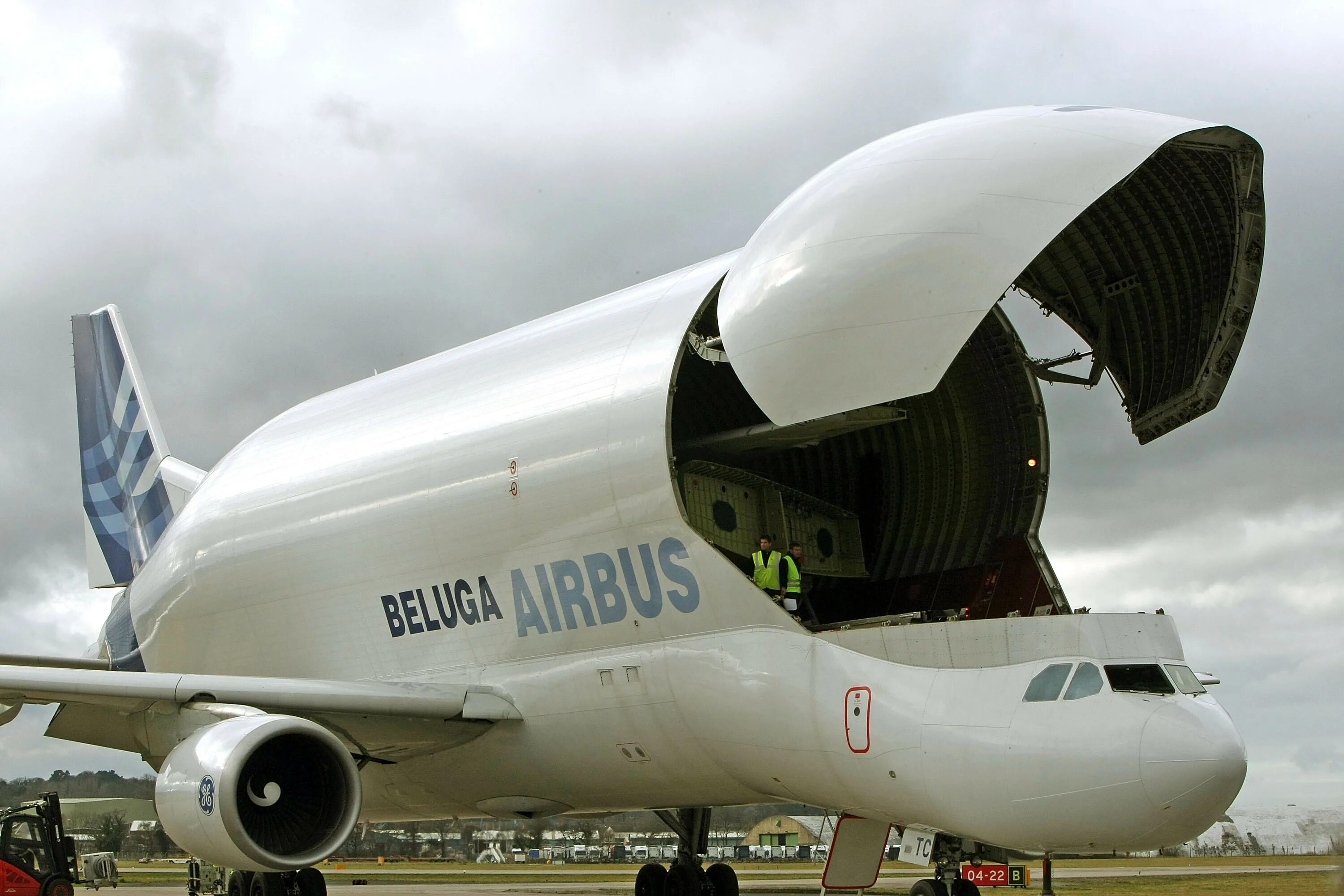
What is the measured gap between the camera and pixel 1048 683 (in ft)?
33.6

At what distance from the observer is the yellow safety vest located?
1259cm

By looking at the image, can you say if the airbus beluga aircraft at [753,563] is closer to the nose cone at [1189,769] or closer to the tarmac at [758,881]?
the nose cone at [1189,769]

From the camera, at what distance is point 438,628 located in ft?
46.8

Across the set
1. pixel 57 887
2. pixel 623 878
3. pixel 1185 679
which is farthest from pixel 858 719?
pixel 623 878

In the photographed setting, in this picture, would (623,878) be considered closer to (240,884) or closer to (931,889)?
(240,884)

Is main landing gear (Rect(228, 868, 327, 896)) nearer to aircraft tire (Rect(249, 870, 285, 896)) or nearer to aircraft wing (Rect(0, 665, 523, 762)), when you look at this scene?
aircraft tire (Rect(249, 870, 285, 896))

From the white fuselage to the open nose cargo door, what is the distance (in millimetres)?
1761

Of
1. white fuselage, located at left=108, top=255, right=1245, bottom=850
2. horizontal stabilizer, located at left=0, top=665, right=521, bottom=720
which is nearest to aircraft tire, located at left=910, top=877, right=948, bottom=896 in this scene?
white fuselage, located at left=108, top=255, right=1245, bottom=850

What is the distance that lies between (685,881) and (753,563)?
5.65 metres

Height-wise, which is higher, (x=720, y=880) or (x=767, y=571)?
(x=767, y=571)

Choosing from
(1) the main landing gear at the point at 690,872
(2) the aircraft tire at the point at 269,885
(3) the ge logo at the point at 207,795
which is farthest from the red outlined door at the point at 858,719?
(2) the aircraft tire at the point at 269,885

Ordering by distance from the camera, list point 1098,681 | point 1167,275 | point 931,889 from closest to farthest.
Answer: point 1098,681 → point 931,889 → point 1167,275

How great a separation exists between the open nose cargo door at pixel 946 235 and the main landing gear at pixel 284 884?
8.03 m

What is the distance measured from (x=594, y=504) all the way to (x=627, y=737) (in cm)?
238
